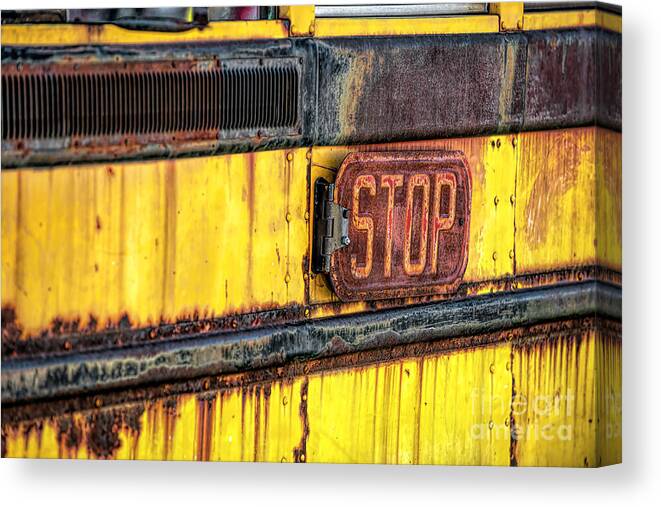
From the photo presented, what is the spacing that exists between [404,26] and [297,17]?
0.35 m

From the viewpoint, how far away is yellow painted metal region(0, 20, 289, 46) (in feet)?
13.4

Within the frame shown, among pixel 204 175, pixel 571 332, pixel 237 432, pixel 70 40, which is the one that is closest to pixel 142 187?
pixel 204 175

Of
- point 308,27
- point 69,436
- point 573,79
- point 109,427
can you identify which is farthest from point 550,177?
Answer: point 69,436

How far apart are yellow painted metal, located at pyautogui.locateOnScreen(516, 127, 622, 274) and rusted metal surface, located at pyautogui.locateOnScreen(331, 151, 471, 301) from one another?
0.22 metres

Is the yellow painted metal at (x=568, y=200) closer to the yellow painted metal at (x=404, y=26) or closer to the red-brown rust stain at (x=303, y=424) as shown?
the yellow painted metal at (x=404, y=26)

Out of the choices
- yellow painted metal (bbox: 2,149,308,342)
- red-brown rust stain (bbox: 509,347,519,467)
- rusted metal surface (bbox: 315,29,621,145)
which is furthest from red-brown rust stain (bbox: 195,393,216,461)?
red-brown rust stain (bbox: 509,347,519,467)

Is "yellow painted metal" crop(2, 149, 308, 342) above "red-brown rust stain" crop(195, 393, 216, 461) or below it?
above

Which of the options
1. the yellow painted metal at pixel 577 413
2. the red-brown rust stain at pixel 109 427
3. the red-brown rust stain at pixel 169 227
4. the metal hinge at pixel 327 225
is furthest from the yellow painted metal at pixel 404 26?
the red-brown rust stain at pixel 109 427

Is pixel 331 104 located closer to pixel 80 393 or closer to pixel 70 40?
pixel 70 40

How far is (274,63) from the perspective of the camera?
14.2 feet

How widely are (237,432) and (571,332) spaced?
114 centimetres

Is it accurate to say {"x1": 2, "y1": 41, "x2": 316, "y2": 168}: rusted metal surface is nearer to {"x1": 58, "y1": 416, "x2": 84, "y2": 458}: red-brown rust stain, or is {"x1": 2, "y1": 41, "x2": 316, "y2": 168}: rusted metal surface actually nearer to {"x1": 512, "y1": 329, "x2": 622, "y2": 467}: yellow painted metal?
{"x1": 58, "y1": 416, "x2": 84, "y2": 458}: red-brown rust stain

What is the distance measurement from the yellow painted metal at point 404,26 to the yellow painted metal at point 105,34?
0.26 m

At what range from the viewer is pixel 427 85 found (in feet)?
14.9
